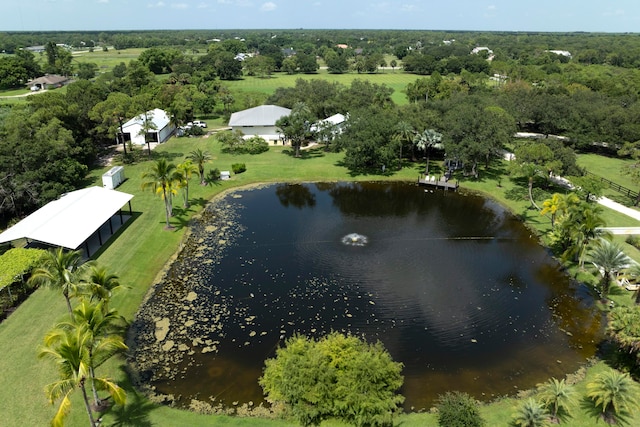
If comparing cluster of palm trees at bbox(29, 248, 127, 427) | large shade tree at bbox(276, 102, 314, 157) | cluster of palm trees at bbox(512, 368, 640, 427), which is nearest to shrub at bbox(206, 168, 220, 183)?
large shade tree at bbox(276, 102, 314, 157)

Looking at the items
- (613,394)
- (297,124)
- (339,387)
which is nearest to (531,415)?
(613,394)

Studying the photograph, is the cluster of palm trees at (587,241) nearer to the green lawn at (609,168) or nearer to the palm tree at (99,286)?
the green lawn at (609,168)

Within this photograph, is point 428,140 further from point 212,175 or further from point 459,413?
point 459,413

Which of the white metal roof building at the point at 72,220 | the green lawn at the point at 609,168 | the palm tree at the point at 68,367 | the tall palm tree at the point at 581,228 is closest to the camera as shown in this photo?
the palm tree at the point at 68,367

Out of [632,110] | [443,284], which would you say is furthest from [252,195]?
[632,110]

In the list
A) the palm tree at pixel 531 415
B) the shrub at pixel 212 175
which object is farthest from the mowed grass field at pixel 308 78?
the palm tree at pixel 531 415

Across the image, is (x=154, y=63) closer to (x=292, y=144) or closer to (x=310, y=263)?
(x=292, y=144)
